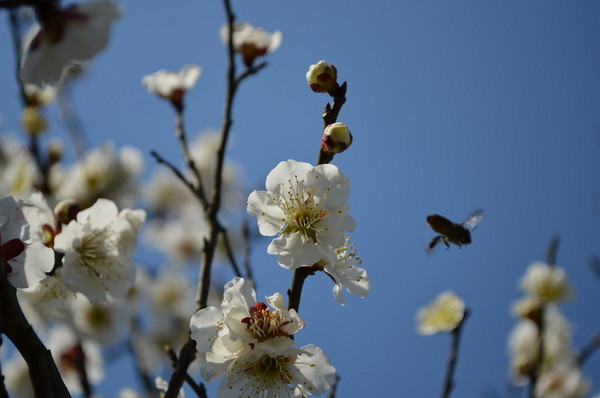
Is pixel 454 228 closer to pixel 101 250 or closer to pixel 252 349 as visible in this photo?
pixel 252 349

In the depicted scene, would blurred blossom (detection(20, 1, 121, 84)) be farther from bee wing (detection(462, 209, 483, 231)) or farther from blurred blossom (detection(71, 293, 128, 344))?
blurred blossom (detection(71, 293, 128, 344))

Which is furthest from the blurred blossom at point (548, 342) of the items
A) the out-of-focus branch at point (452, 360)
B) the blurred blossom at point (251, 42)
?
the blurred blossom at point (251, 42)

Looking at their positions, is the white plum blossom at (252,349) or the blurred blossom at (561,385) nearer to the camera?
the white plum blossom at (252,349)

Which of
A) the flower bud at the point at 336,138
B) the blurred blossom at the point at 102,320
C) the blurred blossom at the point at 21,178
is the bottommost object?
the flower bud at the point at 336,138

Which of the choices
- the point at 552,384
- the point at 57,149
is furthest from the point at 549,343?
the point at 57,149

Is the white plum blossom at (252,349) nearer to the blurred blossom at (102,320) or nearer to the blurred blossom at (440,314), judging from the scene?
the blurred blossom at (440,314)

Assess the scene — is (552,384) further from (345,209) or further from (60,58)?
(60,58)

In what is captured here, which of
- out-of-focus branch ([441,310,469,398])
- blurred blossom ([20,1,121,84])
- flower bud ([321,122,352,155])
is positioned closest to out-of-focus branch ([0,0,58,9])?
blurred blossom ([20,1,121,84])

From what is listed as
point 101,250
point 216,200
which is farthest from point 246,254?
point 101,250
